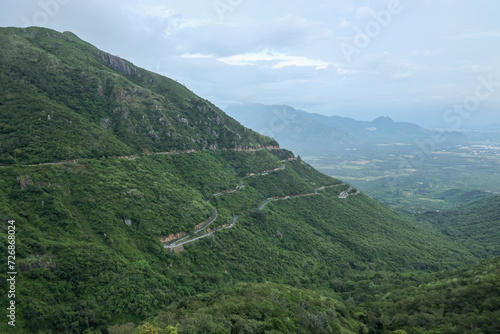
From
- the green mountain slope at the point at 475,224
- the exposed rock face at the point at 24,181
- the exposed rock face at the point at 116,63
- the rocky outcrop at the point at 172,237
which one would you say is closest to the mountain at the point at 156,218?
the rocky outcrop at the point at 172,237

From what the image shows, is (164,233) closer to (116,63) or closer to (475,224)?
(116,63)

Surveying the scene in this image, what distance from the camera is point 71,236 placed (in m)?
46.0

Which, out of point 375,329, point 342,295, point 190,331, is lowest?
point 342,295

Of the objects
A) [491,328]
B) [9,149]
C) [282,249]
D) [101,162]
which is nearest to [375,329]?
[491,328]

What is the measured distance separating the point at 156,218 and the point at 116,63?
91.5 meters

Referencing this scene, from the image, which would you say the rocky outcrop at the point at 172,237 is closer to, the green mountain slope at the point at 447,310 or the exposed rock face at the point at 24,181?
the exposed rock face at the point at 24,181

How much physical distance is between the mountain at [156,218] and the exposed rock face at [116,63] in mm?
523

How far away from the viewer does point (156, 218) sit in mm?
60562

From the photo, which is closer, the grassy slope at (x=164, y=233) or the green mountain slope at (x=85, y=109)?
the grassy slope at (x=164, y=233)

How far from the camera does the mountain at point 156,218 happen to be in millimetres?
37312

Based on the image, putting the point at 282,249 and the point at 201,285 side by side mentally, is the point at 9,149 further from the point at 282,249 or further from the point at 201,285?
the point at 282,249

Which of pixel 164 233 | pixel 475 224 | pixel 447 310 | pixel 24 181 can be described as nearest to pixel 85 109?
pixel 24 181

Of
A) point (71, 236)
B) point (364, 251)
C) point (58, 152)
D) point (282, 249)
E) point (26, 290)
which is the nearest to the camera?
point (26, 290)

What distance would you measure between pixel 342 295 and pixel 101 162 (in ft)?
221
